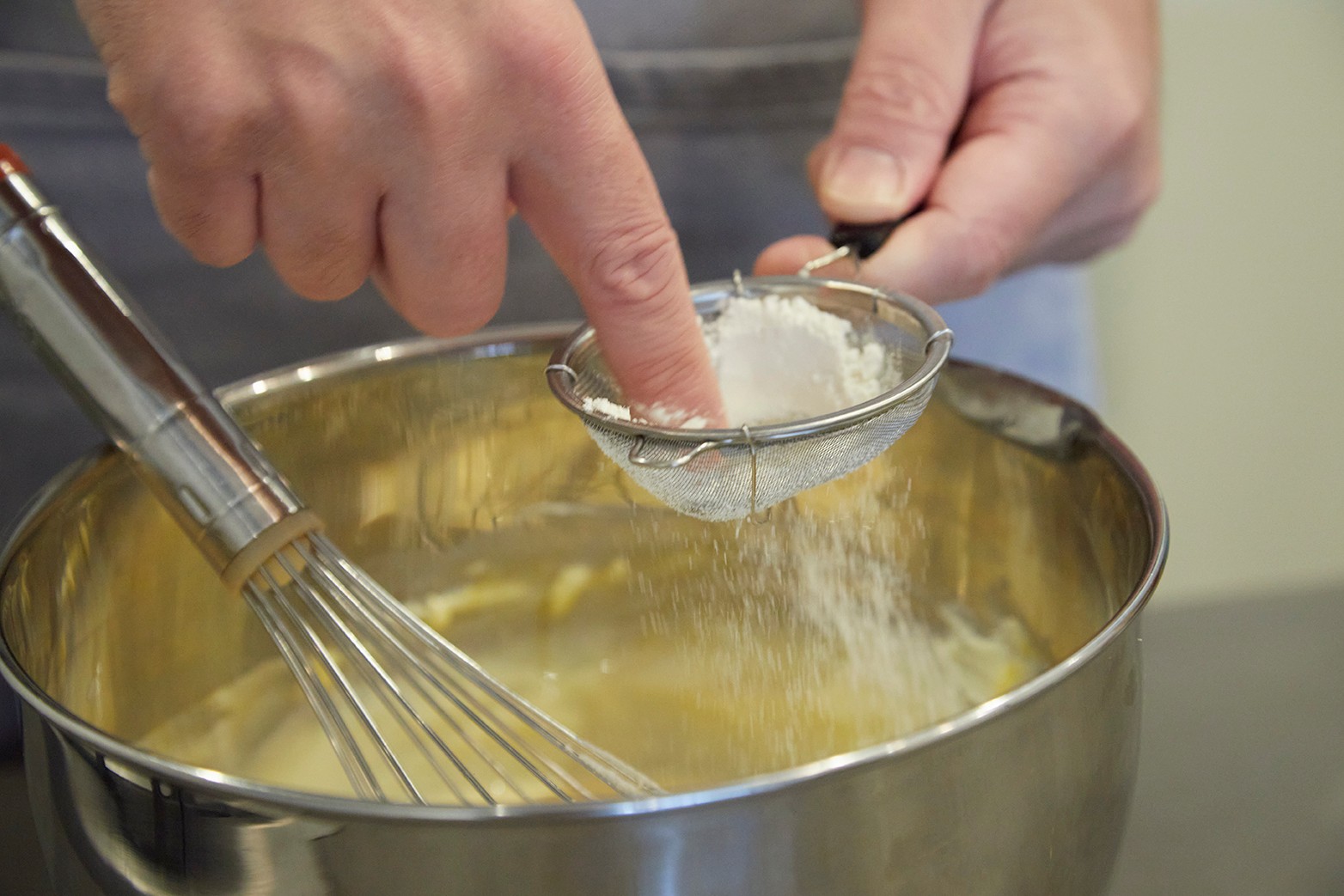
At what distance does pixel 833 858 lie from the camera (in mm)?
296

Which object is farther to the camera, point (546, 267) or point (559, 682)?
point (546, 267)

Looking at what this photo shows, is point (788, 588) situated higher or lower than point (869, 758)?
lower

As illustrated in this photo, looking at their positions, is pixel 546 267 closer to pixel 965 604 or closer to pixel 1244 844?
pixel 965 604

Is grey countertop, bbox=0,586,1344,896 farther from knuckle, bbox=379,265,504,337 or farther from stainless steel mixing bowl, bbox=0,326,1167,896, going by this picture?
knuckle, bbox=379,265,504,337

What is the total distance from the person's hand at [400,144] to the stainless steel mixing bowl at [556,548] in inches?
6.3

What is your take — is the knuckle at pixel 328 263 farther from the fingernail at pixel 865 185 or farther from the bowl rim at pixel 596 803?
the fingernail at pixel 865 185

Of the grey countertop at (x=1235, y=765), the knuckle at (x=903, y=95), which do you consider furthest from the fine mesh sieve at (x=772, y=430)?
the grey countertop at (x=1235, y=765)

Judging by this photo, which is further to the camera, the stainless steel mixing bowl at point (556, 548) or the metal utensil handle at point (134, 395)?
the metal utensil handle at point (134, 395)

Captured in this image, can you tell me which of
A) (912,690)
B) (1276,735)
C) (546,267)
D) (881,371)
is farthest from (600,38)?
(1276,735)

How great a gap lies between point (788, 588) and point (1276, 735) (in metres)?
0.27

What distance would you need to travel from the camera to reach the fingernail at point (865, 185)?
58 cm


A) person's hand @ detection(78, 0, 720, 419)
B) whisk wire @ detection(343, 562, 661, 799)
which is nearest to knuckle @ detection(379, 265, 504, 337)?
person's hand @ detection(78, 0, 720, 419)

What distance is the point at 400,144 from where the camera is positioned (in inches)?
15.7

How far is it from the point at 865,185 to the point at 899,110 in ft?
0.17
